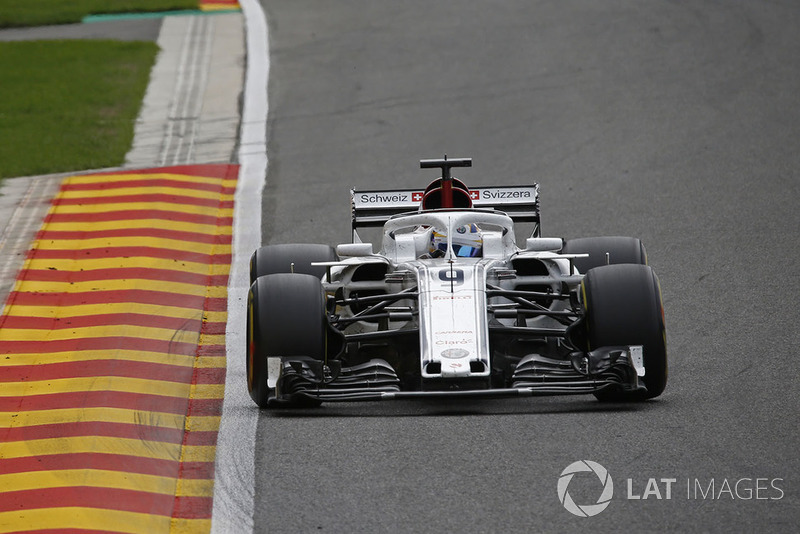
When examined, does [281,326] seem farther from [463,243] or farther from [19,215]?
[19,215]

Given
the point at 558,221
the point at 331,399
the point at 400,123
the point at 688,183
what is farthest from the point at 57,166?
the point at 331,399

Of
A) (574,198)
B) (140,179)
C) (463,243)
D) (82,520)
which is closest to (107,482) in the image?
(82,520)

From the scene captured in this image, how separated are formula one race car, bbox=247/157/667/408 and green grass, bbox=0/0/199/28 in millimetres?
16523

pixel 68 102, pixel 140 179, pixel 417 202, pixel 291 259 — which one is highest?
pixel 68 102

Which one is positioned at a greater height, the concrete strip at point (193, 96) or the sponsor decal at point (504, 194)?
the concrete strip at point (193, 96)

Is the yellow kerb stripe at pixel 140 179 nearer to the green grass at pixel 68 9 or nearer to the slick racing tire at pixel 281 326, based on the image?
the slick racing tire at pixel 281 326

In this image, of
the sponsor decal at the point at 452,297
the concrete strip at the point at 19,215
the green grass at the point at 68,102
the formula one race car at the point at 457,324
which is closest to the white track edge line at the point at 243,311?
the formula one race car at the point at 457,324

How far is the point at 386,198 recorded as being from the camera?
39.5 ft

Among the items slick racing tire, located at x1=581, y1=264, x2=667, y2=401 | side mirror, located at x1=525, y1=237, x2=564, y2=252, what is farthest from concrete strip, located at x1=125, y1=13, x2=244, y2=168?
slick racing tire, located at x1=581, y1=264, x2=667, y2=401

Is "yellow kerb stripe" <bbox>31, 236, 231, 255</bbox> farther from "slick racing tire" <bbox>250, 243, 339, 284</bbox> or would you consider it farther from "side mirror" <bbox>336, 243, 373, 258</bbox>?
"side mirror" <bbox>336, 243, 373, 258</bbox>

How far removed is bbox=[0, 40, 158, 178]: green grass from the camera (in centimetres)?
1762

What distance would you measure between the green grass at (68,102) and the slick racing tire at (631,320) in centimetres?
968

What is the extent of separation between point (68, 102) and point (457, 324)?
12541 mm

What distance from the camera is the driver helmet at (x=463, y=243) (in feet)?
34.1
